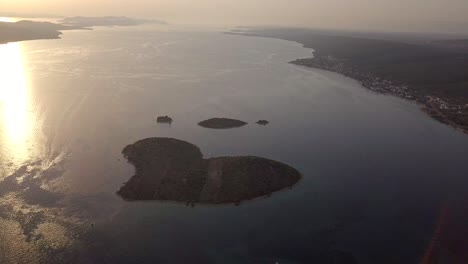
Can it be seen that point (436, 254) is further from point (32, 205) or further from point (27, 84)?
point (27, 84)

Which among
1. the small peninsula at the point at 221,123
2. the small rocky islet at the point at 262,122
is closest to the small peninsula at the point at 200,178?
the small peninsula at the point at 221,123

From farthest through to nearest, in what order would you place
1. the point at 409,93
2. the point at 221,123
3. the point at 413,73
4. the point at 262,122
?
1. the point at 413,73
2. the point at 409,93
3. the point at 262,122
4. the point at 221,123

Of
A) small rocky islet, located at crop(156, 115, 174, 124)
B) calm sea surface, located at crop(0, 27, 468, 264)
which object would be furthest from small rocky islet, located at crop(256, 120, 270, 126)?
small rocky islet, located at crop(156, 115, 174, 124)

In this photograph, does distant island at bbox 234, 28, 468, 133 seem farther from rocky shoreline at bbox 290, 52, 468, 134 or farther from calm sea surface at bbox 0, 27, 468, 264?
calm sea surface at bbox 0, 27, 468, 264

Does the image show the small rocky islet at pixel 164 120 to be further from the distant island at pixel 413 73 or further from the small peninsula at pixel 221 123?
the distant island at pixel 413 73

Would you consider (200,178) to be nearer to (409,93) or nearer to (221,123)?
(221,123)

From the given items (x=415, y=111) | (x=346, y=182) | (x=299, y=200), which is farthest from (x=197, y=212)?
(x=415, y=111)

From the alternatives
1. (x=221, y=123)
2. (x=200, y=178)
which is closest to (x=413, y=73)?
(x=221, y=123)
